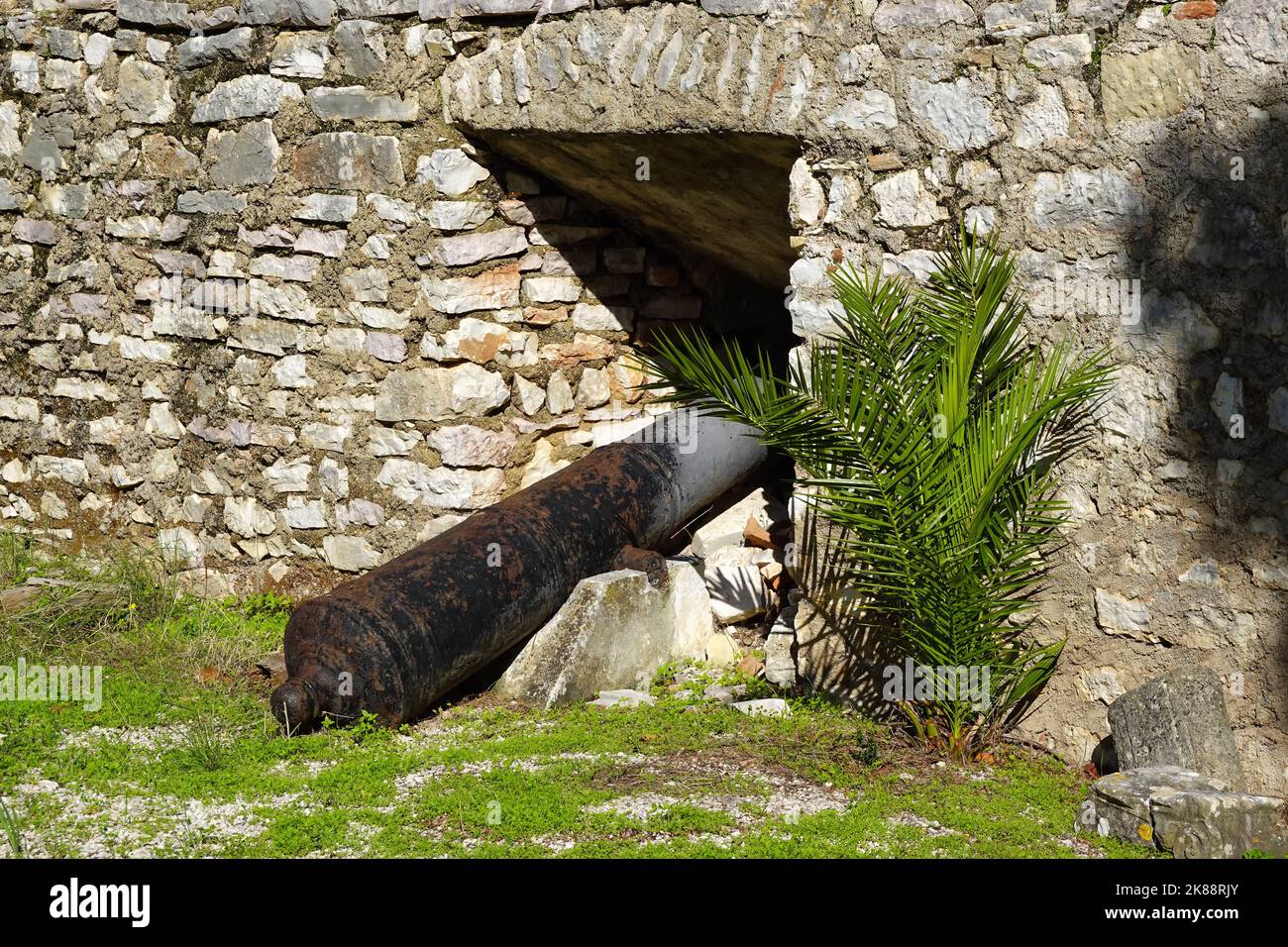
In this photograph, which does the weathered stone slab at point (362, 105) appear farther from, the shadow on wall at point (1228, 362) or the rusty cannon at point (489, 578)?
the shadow on wall at point (1228, 362)

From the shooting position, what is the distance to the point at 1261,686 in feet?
12.7

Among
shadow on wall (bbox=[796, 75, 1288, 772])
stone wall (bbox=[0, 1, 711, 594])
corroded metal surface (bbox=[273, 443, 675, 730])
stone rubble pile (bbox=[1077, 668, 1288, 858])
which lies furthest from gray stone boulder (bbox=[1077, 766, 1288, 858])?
stone wall (bbox=[0, 1, 711, 594])

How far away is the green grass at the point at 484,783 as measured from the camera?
3.51m

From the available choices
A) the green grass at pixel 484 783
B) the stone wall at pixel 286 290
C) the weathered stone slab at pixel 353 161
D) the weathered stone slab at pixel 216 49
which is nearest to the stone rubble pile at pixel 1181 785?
the green grass at pixel 484 783

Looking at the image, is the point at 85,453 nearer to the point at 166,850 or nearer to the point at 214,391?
the point at 214,391

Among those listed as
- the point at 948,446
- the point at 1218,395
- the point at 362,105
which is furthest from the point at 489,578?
the point at 1218,395

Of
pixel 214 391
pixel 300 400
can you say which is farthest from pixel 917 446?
pixel 214 391

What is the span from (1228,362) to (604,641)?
7.88ft

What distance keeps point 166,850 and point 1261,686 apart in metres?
3.21

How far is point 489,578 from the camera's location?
4.61m

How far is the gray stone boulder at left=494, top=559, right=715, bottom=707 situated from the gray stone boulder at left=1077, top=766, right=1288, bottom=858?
1922 millimetres

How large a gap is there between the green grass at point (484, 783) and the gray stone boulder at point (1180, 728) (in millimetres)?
257

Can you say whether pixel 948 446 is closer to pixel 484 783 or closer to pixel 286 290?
pixel 484 783

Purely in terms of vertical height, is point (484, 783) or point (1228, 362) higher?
point (1228, 362)
